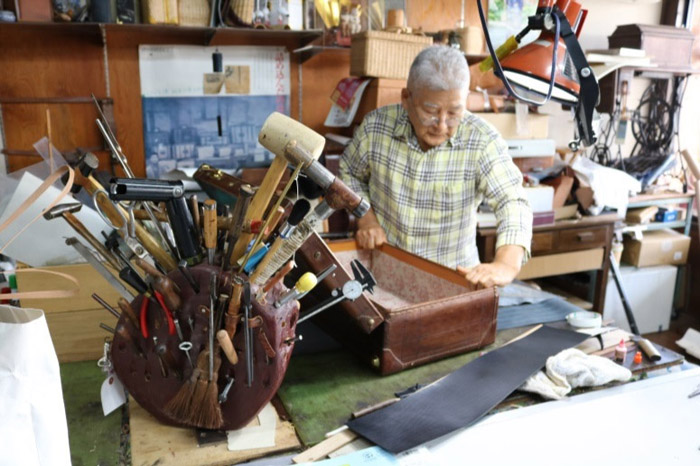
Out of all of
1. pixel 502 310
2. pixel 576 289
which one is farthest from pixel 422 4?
pixel 502 310

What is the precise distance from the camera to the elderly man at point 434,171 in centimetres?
192

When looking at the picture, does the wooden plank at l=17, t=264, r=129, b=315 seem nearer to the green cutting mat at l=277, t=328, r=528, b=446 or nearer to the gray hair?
the green cutting mat at l=277, t=328, r=528, b=446

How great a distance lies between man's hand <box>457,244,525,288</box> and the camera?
1.51m

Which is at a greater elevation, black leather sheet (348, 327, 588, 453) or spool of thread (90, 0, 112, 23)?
spool of thread (90, 0, 112, 23)

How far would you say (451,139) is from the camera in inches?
83.2

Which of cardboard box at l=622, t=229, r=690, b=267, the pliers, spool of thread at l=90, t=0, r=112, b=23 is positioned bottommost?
cardboard box at l=622, t=229, r=690, b=267

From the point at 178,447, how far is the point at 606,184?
321 cm

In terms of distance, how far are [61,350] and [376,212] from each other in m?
1.28

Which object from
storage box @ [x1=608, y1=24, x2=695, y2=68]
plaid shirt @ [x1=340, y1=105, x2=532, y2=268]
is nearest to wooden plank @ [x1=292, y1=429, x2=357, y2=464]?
plaid shirt @ [x1=340, y1=105, x2=532, y2=268]

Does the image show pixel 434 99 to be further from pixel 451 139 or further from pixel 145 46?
pixel 145 46

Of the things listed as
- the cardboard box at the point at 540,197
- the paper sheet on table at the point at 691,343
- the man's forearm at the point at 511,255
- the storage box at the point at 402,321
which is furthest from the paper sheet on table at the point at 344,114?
the paper sheet on table at the point at 691,343

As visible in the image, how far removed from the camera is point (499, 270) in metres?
1.62

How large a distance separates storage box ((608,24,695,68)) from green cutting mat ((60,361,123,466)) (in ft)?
12.3

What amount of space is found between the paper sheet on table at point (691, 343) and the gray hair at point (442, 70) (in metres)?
2.61
